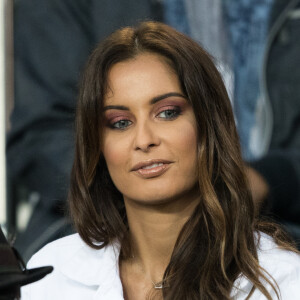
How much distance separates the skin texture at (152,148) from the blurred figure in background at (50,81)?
0.43 meters

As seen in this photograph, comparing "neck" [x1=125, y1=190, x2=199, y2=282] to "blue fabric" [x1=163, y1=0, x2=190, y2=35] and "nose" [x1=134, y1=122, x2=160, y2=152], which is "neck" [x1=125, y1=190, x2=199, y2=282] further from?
"blue fabric" [x1=163, y1=0, x2=190, y2=35]

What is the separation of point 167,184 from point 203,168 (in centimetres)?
7

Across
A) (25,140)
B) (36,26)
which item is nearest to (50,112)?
(25,140)

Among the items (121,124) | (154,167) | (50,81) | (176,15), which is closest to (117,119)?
(121,124)

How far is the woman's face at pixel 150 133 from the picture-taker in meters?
1.35

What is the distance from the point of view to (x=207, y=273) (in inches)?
52.9

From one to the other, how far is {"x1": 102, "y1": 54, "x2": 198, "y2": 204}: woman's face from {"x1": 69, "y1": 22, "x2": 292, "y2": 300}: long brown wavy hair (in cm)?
2

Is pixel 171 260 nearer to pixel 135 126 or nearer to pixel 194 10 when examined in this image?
pixel 135 126

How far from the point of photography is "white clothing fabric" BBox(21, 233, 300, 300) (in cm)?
133

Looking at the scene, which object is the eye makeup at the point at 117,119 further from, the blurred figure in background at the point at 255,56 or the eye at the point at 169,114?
the blurred figure in background at the point at 255,56

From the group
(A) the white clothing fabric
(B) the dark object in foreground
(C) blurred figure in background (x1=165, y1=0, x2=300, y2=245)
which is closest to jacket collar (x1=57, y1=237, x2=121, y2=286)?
(A) the white clothing fabric

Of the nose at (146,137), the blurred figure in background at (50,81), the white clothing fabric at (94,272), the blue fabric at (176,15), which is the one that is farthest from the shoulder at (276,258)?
the blue fabric at (176,15)

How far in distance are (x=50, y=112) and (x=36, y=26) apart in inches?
8.5

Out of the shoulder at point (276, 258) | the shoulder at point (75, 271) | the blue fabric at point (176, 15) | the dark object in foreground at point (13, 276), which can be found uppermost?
the blue fabric at point (176, 15)
